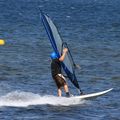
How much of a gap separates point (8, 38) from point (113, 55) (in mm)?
9984

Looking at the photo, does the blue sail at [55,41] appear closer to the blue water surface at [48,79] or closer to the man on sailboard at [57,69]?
the man on sailboard at [57,69]

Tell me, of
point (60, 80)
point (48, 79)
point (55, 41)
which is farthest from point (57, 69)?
point (48, 79)

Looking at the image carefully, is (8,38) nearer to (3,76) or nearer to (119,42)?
(119,42)

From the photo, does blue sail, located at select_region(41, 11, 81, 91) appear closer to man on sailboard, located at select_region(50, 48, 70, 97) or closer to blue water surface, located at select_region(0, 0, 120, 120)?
man on sailboard, located at select_region(50, 48, 70, 97)

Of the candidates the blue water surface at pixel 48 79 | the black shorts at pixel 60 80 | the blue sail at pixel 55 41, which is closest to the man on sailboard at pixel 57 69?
the black shorts at pixel 60 80

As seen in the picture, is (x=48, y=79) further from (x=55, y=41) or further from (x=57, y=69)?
(x=57, y=69)

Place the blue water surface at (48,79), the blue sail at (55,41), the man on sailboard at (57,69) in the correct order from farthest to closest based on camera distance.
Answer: the blue sail at (55,41) → the man on sailboard at (57,69) → the blue water surface at (48,79)

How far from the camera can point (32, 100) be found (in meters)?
17.9

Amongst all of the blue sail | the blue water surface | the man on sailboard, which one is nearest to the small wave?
the blue water surface

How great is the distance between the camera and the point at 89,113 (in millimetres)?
16859

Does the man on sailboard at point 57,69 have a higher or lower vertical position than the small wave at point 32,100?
higher

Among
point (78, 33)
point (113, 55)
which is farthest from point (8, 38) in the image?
point (113, 55)

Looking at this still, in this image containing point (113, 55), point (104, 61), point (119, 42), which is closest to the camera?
point (104, 61)

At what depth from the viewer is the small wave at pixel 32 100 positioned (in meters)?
17.6
